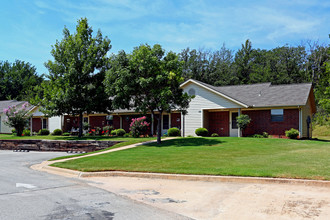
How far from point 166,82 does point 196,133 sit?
7.48 metres

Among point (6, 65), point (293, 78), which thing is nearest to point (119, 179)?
point (293, 78)

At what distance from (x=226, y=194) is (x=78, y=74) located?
22494 mm

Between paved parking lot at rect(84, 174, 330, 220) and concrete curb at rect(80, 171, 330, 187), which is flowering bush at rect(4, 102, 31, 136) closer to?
concrete curb at rect(80, 171, 330, 187)

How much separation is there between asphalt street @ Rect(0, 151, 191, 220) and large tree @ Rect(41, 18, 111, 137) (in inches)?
693

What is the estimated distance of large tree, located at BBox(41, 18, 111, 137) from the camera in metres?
27.5

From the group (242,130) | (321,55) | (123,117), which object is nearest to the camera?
(242,130)

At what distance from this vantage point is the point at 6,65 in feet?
273

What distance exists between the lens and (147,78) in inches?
816

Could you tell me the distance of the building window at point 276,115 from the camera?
26.0 metres

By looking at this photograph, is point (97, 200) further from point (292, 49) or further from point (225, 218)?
point (292, 49)

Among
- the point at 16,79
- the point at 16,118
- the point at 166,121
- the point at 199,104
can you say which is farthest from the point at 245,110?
the point at 16,79

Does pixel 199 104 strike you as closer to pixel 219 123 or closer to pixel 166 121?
pixel 219 123

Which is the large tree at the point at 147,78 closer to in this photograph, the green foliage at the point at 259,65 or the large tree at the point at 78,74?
the large tree at the point at 78,74

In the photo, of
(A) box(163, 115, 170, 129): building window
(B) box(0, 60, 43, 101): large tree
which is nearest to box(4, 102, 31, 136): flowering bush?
(A) box(163, 115, 170, 129): building window
